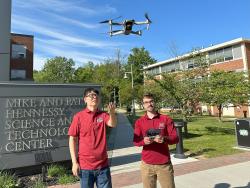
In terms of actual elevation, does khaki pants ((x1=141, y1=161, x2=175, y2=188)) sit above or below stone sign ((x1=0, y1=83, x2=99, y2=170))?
below

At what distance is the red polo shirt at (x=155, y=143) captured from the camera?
4.04m

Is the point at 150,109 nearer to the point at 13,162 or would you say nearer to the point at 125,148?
the point at 13,162

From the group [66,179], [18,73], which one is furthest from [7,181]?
[18,73]

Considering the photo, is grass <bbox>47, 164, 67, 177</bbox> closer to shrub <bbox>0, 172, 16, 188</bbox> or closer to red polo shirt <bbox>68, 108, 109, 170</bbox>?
shrub <bbox>0, 172, 16, 188</bbox>

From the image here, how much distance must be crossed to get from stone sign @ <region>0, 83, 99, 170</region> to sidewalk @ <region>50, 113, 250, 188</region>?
143cm

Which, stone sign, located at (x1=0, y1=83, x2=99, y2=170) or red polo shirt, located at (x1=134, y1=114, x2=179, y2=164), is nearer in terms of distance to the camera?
red polo shirt, located at (x1=134, y1=114, x2=179, y2=164)

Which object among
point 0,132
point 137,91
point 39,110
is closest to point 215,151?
point 39,110

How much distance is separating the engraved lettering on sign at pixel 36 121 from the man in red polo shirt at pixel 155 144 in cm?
414

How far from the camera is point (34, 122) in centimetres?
757

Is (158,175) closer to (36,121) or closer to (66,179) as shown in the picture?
(66,179)

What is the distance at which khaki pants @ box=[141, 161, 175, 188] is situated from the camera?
402 centimetres

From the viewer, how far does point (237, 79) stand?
81.3 feet

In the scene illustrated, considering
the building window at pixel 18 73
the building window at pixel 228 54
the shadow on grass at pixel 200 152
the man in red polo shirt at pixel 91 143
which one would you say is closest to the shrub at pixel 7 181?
the man in red polo shirt at pixel 91 143

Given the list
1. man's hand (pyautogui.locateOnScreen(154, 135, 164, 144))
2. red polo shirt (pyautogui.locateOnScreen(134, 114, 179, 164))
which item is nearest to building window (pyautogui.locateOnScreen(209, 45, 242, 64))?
red polo shirt (pyautogui.locateOnScreen(134, 114, 179, 164))
